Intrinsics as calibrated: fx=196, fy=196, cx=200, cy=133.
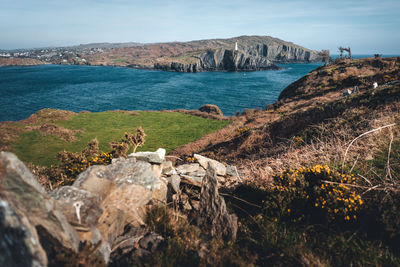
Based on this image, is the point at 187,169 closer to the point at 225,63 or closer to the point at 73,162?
the point at 73,162

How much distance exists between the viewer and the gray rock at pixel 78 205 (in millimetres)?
3129

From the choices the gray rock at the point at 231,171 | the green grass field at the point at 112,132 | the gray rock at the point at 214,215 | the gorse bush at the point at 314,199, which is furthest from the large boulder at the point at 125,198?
the green grass field at the point at 112,132

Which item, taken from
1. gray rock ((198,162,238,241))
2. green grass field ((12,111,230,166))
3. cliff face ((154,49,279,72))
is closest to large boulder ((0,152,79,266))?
gray rock ((198,162,238,241))

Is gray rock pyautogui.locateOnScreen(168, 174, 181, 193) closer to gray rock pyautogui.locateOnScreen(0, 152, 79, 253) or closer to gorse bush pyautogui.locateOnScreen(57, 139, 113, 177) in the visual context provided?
gray rock pyautogui.locateOnScreen(0, 152, 79, 253)

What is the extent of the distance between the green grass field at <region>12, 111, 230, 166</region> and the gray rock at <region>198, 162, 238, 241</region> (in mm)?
20746

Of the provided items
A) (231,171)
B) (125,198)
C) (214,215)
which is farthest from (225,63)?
(125,198)

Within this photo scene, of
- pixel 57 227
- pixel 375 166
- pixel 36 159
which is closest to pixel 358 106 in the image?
pixel 375 166

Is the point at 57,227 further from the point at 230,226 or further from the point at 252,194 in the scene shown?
the point at 252,194

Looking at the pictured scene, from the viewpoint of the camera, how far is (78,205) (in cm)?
323

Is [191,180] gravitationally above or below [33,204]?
below

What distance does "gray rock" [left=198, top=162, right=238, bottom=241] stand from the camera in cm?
407

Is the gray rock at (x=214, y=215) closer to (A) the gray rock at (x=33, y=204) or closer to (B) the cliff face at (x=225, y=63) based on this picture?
(A) the gray rock at (x=33, y=204)

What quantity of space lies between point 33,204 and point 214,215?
3164mm

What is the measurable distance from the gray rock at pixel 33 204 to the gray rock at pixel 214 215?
2.42 meters
